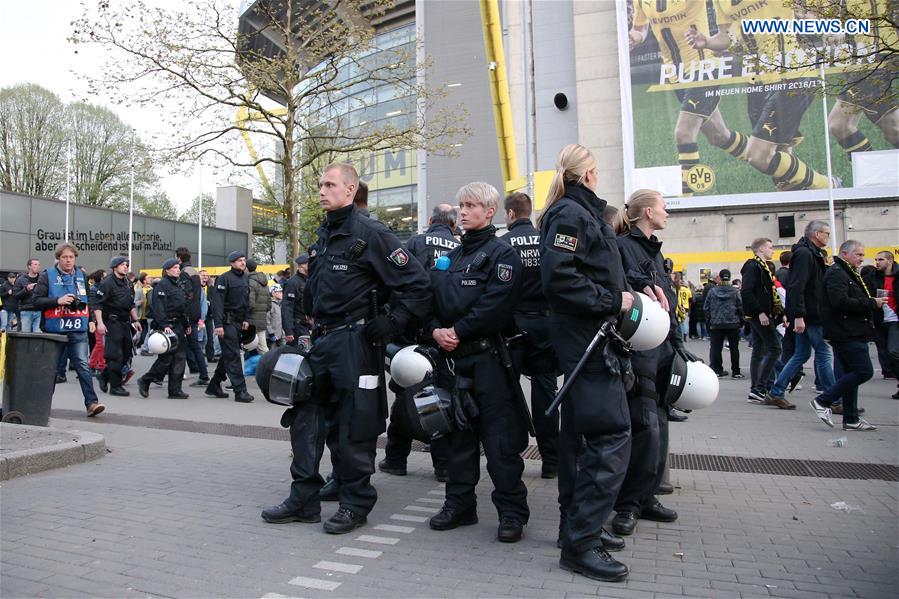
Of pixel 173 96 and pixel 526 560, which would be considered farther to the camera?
pixel 173 96

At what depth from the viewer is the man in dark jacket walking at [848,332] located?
261 inches

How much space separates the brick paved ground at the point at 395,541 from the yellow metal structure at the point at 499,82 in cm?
997

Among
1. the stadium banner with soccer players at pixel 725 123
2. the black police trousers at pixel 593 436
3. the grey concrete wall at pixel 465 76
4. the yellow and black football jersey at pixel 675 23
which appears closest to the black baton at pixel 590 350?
the black police trousers at pixel 593 436

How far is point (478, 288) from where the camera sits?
159 inches

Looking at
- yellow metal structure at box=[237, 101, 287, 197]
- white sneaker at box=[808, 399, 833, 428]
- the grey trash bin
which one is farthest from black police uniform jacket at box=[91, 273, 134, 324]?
white sneaker at box=[808, 399, 833, 428]

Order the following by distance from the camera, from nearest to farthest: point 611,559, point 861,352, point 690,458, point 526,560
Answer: point 611,559 → point 526,560 → point 690,458 → point 861,352

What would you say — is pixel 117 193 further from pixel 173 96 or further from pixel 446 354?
pixel 446 354

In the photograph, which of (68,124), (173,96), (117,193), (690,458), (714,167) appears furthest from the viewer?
(117,193)

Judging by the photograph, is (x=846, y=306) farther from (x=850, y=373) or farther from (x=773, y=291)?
(x=773, y=291)

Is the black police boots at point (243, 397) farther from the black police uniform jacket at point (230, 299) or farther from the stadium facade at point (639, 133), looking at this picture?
the stadium facade at point (639, 133)

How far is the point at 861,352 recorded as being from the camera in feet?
21.6

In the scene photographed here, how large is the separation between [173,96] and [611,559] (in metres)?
14.8

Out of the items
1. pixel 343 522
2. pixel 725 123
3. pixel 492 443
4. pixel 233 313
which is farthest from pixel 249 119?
pixel 725 123

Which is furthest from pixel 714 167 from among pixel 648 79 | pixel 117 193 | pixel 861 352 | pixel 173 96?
pixel 117 193
